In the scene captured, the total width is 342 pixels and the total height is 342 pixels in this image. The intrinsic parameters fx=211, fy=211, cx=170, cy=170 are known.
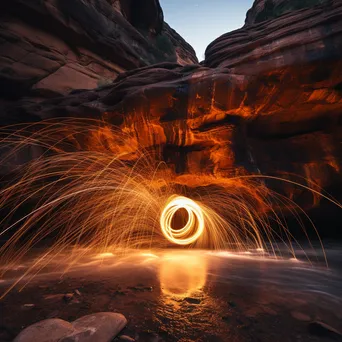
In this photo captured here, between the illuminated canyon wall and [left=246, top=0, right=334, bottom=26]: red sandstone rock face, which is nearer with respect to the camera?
the illuminated canyon wall

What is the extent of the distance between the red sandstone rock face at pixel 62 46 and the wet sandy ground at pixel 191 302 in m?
8.30

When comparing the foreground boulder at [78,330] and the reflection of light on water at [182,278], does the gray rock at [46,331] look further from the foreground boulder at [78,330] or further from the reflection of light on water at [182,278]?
the reflection of light on water at [182,278]

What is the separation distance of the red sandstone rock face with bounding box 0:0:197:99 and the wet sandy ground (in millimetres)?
8296

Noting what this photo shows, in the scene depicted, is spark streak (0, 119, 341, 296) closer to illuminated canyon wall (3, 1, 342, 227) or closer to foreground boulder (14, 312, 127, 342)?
illuminated canyon wall (3, 1, 342, 227)

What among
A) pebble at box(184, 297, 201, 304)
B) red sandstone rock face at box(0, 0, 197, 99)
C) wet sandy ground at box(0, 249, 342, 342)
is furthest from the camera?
red sandstone rock face at box(0, 0, 197, 99)

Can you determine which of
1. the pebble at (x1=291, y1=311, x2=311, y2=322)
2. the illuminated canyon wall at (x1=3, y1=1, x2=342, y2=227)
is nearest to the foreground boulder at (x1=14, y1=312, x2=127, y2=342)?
the pebble at (x1=291, y1=311, x2=311, y2=322)

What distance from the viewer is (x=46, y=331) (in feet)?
5.51

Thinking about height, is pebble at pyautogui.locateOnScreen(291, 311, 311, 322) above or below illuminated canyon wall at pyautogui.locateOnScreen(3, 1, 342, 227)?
below

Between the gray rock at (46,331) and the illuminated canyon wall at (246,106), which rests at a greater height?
the illuminated canyon wall at (246,106)

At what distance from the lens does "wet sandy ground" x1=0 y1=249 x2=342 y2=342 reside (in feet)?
6.00

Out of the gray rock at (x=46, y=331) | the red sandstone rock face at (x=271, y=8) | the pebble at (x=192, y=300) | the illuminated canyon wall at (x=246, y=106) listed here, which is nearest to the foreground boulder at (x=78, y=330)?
the gray rock at (x=46, y=331)

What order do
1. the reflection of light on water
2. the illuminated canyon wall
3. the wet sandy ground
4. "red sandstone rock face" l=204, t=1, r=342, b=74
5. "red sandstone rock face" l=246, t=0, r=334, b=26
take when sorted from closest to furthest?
the wet sandy ground → the reflection of light on water → "red sandstone rock face" l=204, t=1, r=342, b=74 → the illuminated canyon wall → "red sandstone rock face" l=246, t=0, r=334, b=26

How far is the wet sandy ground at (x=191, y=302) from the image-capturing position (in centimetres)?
183

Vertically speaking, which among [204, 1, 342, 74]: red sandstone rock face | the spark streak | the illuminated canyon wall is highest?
→ [204, 1, 342, 74]: red sandstone rock face
